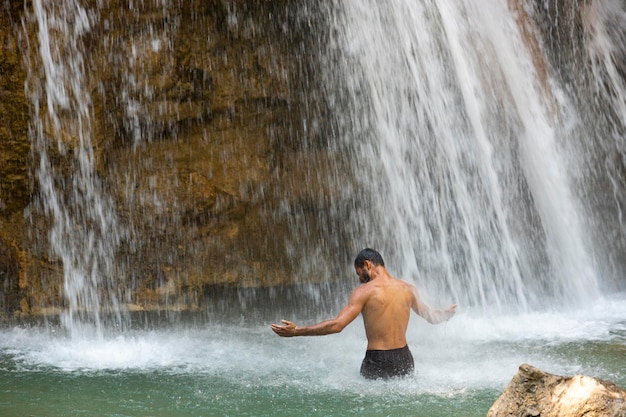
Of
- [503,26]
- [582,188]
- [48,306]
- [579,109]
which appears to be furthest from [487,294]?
[48,306]

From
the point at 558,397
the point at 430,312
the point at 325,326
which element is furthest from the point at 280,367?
the point at 558,397

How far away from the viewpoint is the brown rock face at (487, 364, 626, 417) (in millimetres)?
2947

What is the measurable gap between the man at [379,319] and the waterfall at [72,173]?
10.8 ft

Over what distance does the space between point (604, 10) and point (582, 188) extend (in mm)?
2323

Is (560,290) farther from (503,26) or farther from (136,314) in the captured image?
(136,314)

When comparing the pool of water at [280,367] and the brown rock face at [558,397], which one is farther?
the pool of water at [280,367]

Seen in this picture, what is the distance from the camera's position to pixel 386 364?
17.5 feet

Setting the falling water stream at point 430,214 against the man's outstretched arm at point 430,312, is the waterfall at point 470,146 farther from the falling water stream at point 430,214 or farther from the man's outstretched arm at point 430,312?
the man's outstretched arm at point 430,312

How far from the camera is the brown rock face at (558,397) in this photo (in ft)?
9.67

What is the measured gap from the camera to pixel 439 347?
21.4ft

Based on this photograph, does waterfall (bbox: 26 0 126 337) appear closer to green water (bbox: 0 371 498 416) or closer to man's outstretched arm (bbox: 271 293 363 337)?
green water (bbox: 0 371 498 416)

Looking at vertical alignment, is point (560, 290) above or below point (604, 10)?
below

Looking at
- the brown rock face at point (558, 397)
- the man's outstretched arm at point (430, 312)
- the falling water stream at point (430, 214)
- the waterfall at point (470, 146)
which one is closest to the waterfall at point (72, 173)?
the falling water stream at point (430, 214)

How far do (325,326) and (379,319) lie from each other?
17.4 inches
